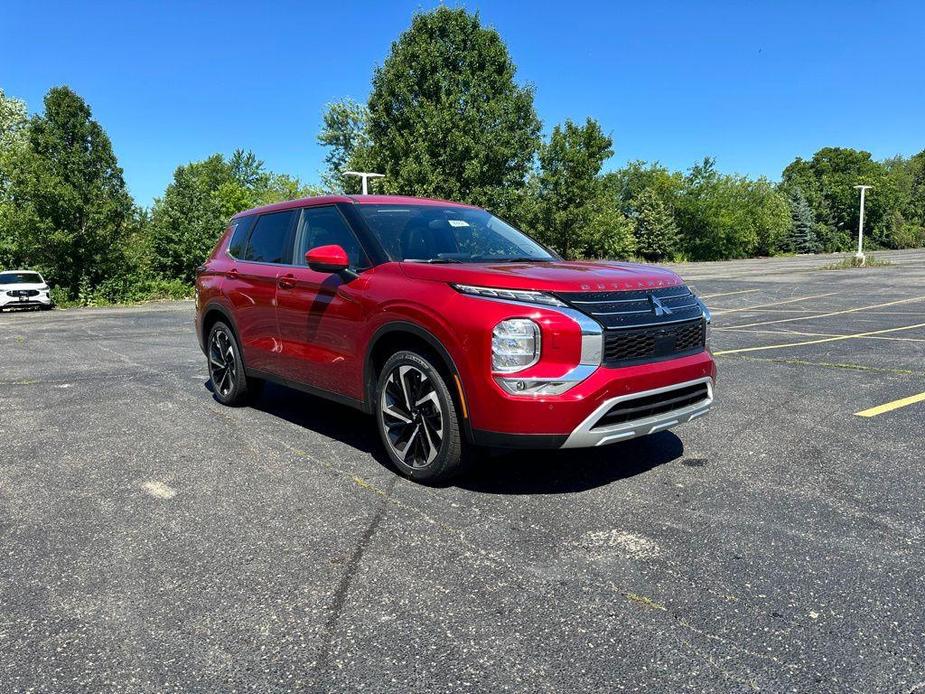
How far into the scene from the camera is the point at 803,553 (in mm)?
3109

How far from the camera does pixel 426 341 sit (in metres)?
3.87

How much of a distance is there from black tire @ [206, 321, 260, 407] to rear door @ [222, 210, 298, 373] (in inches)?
7.8

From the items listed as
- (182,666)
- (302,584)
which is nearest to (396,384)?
(302,584)

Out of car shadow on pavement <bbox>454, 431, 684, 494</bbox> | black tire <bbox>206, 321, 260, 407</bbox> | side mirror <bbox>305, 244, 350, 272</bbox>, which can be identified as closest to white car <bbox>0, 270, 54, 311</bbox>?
black tire <bbox>206, 321, 260, 407</bbox>

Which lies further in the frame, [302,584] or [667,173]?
[667,173]

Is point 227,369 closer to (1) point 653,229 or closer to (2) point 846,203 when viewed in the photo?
(1) point 653,229

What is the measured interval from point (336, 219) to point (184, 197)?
29657 mm

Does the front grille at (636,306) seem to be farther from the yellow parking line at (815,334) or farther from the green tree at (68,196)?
the green tree at (68,196)

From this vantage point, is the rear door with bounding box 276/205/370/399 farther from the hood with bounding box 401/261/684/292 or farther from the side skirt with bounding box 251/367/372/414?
the hood with bounding box 401/261/684/292

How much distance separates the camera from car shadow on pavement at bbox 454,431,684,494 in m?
4.04

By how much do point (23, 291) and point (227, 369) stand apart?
2223 cm

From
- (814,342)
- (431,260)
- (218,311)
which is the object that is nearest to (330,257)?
(431,260)

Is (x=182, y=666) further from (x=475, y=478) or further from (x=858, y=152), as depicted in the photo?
(x=858, y=152)

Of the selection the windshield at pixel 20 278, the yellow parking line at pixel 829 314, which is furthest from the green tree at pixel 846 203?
the windshield at pixel 20 278
